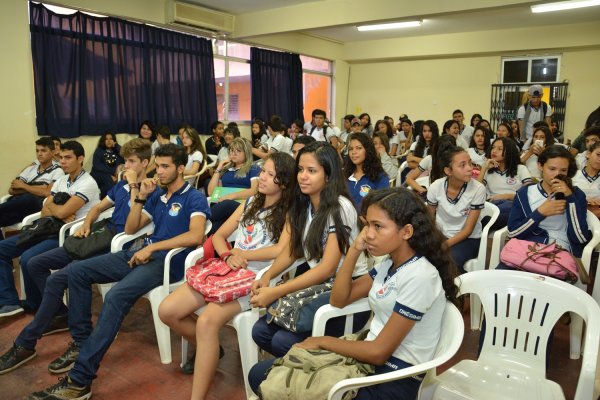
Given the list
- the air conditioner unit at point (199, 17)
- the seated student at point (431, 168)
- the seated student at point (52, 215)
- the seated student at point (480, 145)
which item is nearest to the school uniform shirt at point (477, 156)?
the seated student at point (480, 145)

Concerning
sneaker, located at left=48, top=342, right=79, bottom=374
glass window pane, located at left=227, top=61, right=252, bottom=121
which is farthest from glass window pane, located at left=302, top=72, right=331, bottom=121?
sneaker, located at left=48, top=342, right=79, bottom=374

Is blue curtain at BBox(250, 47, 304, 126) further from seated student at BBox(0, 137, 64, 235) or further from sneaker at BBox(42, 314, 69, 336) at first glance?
sneaker at BBox(42, 314, 69, 336)

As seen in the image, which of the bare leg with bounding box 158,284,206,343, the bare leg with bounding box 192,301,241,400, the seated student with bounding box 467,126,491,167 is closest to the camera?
the bare leg with bounding box 192,301,241,400

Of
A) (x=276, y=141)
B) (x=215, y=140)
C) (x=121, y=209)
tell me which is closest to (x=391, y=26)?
(x=276, y=141)

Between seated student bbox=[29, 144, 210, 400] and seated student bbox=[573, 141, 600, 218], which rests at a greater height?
seated student bbox=[573, 141, 600, 218]

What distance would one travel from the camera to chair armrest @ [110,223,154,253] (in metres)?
2.81

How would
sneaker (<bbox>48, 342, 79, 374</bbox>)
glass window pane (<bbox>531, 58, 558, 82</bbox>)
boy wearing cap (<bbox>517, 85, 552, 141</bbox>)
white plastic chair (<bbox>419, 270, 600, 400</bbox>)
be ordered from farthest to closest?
glass window pane (<bbox>531, 58, 558, 82</bbox>)
boy wearing cap (<bbox>517, 85, 552, 141</bbox>)
sneaker (<bbox>48, 342, 79, 374</bbox>)
white plastic chair (<bbox>419, 270, 600, 400</bbox>)

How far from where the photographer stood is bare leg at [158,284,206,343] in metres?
2.22

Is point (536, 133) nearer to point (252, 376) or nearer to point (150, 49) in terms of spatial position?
point (252, 376)

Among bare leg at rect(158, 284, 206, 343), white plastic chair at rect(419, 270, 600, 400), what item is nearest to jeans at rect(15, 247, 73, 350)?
bare leg at rect(158, 284, 206, 343)

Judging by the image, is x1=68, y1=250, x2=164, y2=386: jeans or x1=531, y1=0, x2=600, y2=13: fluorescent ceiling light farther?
x1=531, y1=0, x2=600, y2=13: fluorescent ceiling light

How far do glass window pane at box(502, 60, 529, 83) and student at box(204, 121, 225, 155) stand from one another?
5.66 metres

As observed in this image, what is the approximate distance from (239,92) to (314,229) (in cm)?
726

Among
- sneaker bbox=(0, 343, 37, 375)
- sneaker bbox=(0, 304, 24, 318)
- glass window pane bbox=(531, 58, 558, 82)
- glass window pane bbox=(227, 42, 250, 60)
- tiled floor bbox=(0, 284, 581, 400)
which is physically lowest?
tiled floor bbox=(0, 284, 581, 400)
